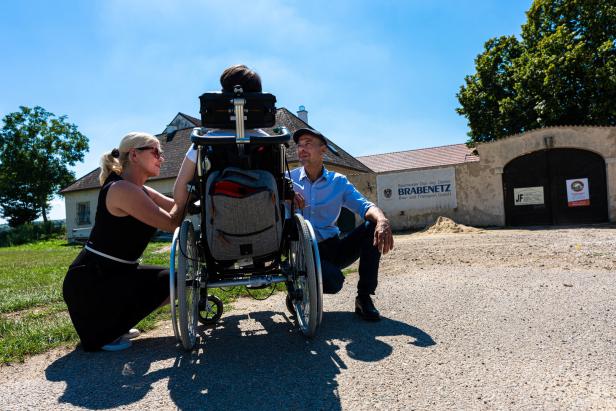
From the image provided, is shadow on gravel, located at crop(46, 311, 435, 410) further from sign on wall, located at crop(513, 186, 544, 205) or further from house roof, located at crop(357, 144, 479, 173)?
house roof, located at crop(357, 144, 479, 173)

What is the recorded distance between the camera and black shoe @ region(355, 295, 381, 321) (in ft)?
11.0

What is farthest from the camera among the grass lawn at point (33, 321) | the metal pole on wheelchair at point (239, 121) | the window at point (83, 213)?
the window at point (83, 213)

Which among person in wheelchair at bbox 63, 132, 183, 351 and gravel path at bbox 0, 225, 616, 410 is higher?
person in wheelchair at bbox 63, 132, 183, 351

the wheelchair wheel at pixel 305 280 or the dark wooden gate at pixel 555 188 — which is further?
the dark wooden gate at pixel 555 188

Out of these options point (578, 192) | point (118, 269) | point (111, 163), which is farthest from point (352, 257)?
point (578, 192)

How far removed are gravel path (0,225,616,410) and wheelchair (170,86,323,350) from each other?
28 centimetres

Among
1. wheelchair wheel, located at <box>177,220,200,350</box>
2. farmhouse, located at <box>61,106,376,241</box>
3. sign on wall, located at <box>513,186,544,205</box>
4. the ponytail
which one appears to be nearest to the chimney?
farmhouse, located at <box>61,106,376,241</box>

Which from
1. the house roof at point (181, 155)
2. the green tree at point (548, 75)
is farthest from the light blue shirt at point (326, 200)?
the green tree at point (548, 75)

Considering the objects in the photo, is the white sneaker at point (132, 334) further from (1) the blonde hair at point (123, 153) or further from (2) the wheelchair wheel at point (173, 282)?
(1) the blonde hair at point (123, 153)

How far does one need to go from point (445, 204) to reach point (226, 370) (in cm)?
1620

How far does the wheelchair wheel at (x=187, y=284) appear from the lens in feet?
8.01

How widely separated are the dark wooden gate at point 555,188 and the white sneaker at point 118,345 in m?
16.5

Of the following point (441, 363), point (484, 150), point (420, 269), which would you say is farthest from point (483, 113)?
point (441, 363)

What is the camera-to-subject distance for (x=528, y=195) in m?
16.7
